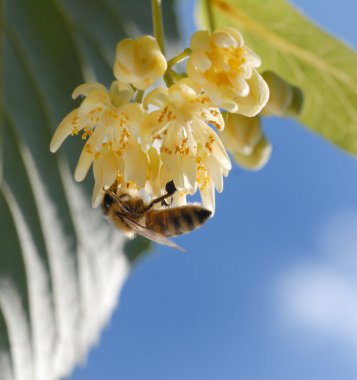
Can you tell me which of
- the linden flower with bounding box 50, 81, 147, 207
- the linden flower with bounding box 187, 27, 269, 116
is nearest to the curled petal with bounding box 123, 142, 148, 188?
the linden flower with bounding box 50, 81, 147, 207

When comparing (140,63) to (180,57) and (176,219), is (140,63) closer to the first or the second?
(180,57)

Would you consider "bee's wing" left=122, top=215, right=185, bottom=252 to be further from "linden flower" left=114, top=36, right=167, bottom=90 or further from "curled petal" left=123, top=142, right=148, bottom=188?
"linden flower" left=114, top=36, right=167, bottom=90

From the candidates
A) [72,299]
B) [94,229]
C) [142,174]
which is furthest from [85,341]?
[142,174]

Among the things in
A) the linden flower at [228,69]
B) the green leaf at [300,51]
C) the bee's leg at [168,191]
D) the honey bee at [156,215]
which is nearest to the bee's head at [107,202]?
the honey bee at [156,215]

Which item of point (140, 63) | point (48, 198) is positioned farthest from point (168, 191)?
point (48, 198)

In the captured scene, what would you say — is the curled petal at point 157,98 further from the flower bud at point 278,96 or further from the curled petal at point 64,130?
the flower bud at point 278,96

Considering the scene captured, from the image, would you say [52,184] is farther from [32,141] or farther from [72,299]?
[72,299]
